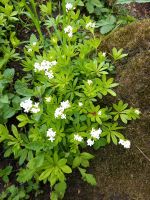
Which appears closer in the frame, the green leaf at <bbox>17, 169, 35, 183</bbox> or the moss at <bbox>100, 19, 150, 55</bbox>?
the green leaf at <bbox>17, 169, 35, 183</bbox>

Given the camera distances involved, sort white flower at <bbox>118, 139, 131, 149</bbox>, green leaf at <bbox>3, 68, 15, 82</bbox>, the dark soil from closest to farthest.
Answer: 1. white flower at <bbox>118, 139, 131, 149</bbox>
2. green leaf at <bbox>3, 68, 15, 82</bbox>
3. the dark soil

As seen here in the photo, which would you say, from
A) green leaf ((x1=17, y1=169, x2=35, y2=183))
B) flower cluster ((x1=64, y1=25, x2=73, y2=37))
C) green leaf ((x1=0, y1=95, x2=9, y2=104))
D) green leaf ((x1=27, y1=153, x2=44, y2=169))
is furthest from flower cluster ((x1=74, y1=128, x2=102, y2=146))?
flower cluster ((x1=64, y1=25, x2=73, y2=37))

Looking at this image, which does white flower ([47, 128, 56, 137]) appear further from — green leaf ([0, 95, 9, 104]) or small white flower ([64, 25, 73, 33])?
small white flower ([64, 25, 73, 33])

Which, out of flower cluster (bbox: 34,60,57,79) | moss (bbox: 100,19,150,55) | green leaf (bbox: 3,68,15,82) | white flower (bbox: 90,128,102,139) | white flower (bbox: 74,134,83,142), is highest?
flower cluster (bbox: 34,60,57,79)

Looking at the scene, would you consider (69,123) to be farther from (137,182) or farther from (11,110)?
(137,182)

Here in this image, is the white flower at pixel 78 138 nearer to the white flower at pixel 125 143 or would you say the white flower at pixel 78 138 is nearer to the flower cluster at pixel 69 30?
the white flower at pixel 125 143

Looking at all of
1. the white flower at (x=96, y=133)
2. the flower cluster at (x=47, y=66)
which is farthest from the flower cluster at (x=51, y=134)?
the flower cluster at (x=47, y=66)

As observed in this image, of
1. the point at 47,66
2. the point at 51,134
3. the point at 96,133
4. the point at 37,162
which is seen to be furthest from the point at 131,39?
the point at 37,162

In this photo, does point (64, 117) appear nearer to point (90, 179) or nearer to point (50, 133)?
point (50, 133)

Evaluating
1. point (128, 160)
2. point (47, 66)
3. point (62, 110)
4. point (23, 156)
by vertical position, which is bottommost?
point (128, 160)
